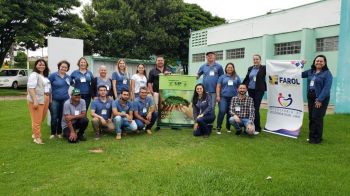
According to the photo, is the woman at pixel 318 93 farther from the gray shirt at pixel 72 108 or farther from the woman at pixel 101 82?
the gray shirt at pixel 72 108

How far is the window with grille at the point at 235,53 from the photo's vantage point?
23538 mm

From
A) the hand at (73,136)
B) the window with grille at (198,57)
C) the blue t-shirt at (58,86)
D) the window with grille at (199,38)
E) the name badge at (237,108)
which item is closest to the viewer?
the hand at (73,136)

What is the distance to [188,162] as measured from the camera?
18.1 ft

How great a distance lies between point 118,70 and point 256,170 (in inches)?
169

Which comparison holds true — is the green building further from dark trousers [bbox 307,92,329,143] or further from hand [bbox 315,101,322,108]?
hand [bbox 315,101,322,108]

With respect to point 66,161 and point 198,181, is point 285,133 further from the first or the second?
point 66,161

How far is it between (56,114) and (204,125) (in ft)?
10.2

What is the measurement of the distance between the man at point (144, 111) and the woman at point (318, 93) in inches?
133

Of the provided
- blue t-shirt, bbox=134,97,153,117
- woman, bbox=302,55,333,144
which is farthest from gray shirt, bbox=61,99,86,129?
woman, bbox=302,55,333,144

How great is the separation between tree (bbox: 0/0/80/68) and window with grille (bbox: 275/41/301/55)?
45.2 feet

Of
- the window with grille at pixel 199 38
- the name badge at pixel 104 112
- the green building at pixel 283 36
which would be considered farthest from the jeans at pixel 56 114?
the window with grille at pixel 199 38

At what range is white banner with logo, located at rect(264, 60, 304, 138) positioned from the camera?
303 inches

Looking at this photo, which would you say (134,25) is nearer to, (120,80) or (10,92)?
(10,92)

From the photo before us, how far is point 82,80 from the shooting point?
7.66m
